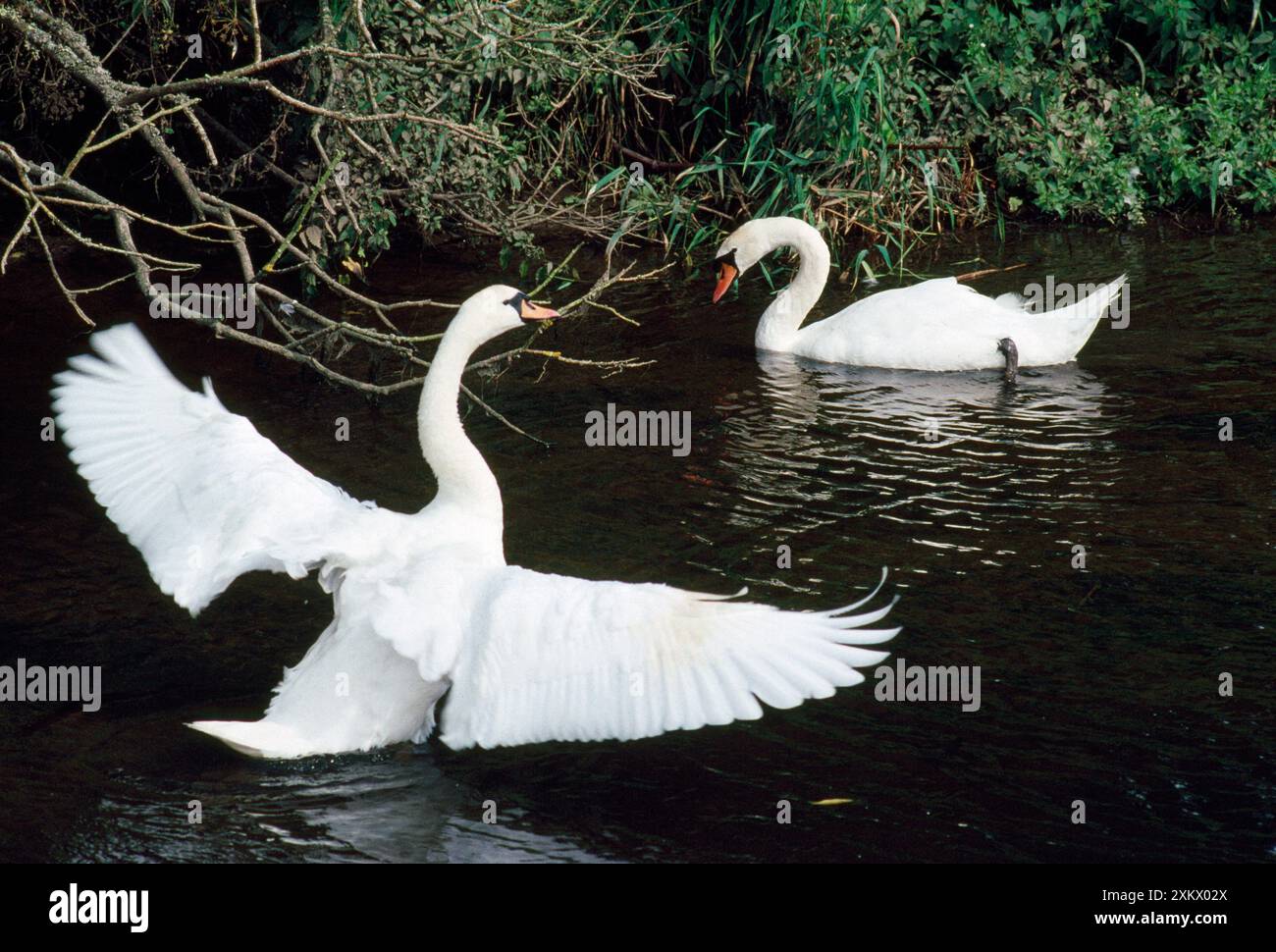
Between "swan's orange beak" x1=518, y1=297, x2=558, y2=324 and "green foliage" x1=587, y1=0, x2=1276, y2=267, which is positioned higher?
"green foliage" x1=587, y1=0, x2=1276, y2=267

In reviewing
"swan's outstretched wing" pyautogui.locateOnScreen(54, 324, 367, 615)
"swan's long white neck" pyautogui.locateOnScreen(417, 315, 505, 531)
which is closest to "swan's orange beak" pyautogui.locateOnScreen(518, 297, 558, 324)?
"swan's long white neck" pyautogui.locateOnScreen(417, 315, 505, 531)

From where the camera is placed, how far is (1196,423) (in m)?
7.62

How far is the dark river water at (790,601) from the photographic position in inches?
180

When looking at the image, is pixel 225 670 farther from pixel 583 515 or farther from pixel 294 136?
pixel 294 136

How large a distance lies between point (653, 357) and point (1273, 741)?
16.8ft

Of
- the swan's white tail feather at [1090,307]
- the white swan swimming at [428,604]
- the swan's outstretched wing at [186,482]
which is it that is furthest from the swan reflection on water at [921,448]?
the swan's outstretched wing at [186,482]

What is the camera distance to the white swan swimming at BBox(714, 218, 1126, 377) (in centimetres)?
888

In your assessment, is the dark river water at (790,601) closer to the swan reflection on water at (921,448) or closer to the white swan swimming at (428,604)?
the swan reflection on water at (921,448)

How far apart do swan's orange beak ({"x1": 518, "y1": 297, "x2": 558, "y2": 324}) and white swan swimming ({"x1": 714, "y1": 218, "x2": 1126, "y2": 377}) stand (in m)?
4.00

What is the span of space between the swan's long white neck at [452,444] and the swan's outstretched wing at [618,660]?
86 centimetres

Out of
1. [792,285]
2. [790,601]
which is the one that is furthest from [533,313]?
[792,285]

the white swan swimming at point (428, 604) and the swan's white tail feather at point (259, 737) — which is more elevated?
the white swan swimming at point (428, 604)

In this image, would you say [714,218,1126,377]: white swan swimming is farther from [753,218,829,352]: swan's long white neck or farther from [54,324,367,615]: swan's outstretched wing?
[54,324,367,615]: swan's outstretched wing

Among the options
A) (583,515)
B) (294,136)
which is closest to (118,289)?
(294,136)
